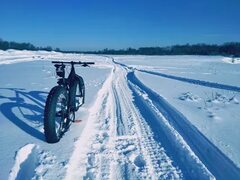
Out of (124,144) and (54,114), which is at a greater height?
(54,114)

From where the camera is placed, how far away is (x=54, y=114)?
408 cm

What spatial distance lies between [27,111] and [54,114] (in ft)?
8.45

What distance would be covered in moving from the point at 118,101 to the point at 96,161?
4.48 metres

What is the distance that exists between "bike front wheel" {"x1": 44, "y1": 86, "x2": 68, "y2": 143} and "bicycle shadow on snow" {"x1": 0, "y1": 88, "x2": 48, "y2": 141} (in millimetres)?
361

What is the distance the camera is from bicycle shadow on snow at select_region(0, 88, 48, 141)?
5092mm

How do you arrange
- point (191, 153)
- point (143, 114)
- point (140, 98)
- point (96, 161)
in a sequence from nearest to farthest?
point (96, 161) → point (191, 153) → point (143, 114) → point (140, 98)

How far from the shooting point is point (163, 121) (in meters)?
6.00

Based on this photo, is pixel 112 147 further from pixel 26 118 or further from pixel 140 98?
pixel 140 98

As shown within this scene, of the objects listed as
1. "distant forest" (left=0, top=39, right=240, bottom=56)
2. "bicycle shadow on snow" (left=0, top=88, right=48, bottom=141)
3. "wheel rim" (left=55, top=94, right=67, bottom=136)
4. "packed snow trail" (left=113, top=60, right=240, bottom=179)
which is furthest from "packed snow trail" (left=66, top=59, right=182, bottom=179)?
"distant forest" (left=0, top=39, right=240, bottom=56)

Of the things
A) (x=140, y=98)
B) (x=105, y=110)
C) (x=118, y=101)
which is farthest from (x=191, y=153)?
(x=140, y=98)

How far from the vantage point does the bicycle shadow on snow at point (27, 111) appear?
5.09m

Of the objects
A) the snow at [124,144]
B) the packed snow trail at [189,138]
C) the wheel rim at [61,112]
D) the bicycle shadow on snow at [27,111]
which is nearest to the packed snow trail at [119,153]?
the snow at [124,144]

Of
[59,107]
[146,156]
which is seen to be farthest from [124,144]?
[59,107]

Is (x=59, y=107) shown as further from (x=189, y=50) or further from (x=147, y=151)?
(x=189, y=50)
